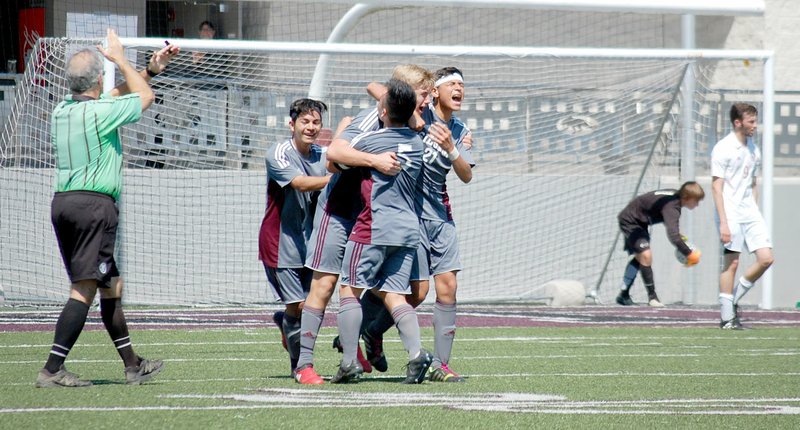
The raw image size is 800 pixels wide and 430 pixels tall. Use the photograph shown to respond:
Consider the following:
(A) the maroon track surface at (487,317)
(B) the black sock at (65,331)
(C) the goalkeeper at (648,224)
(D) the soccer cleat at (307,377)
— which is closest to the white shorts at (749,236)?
(A) the maroon track surface at (487,317)

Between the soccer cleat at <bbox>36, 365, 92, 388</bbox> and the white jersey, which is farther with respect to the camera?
the white jersey

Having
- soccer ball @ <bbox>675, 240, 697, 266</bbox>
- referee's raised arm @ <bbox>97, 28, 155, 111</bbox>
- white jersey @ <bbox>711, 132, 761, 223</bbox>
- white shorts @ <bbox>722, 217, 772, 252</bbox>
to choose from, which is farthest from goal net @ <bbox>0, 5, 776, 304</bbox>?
referee's raised arm @ <bbox>97, 28, 155, 111</bbox>

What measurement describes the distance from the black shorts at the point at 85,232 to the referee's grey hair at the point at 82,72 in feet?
1.98

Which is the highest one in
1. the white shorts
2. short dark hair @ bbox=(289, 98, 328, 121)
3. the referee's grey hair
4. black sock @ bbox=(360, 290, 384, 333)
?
the referee's grey hair

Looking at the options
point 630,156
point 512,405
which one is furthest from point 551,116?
point 512,405

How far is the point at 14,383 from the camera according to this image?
7.33 metres

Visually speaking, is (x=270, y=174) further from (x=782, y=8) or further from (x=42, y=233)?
(x=782, y=8)

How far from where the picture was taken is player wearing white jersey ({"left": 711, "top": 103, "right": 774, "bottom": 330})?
1210 centimetres

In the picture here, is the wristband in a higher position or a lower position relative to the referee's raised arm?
lower

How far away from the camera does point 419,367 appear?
7.47 m

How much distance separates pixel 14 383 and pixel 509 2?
8.10 metres

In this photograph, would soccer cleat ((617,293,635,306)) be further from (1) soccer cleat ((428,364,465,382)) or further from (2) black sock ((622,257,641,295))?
(1) soccer cleat ((428,364,465,382))

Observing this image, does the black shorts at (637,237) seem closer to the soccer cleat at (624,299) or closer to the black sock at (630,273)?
the black sock at (630,273)

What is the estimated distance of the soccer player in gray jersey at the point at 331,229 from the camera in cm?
756
